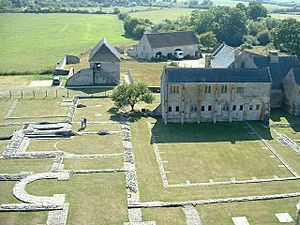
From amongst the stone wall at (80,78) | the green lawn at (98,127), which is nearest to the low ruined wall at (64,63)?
the stone wall at (80,78)

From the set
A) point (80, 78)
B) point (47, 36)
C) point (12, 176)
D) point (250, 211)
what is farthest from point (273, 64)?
point (47, 36)

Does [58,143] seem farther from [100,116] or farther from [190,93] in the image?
[190,93]

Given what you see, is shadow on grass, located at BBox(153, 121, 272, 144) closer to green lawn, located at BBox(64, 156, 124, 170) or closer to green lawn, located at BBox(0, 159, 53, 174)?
green lawn, located at BBox(64, 156, 124, 170)

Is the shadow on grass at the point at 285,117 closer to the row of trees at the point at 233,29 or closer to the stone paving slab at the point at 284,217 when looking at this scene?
the stone paving slab at the point at 284,217

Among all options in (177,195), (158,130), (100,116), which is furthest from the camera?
(100,116)

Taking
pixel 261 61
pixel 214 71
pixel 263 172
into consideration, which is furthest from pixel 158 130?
pixel 261 61
